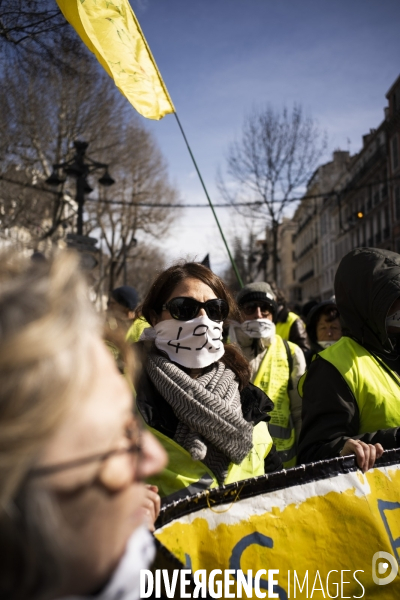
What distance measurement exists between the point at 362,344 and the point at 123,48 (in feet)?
9.39

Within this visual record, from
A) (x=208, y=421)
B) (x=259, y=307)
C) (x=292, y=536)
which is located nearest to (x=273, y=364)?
(x=259, y=307)

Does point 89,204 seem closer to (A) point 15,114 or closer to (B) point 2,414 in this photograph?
(A) point 15,114

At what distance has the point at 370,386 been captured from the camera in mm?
2152

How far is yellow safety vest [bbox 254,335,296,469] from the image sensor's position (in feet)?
11.2

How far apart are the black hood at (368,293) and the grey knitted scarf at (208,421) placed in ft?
2.53

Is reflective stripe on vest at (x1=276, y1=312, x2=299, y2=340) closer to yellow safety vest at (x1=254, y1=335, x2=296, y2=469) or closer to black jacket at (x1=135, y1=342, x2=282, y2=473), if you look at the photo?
yellow safety vest at (x1=254, y1=335, x2=296, y2=469)

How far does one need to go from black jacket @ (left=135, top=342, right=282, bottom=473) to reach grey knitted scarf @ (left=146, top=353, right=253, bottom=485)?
0.17 feet

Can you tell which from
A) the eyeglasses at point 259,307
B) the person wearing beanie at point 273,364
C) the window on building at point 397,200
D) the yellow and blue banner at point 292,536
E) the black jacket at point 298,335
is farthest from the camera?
the window on building at point 397,200

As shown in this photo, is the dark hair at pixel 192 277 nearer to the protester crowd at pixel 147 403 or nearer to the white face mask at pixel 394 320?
the protester crowd at pixel 147 403

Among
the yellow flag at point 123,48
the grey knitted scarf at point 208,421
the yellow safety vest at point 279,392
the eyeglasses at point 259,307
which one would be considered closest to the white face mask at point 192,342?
the grey knitted scarf at point 208,421

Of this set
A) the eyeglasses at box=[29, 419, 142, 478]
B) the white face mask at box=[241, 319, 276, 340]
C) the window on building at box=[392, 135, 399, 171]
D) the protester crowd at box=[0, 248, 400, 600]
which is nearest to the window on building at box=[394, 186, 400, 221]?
the window on building at box=[392, 135, 399, 171]

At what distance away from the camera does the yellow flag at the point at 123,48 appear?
3.36 metres

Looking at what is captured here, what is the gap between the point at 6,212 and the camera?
720 inches

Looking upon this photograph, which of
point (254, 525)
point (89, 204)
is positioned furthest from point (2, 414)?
point (89, 204)
